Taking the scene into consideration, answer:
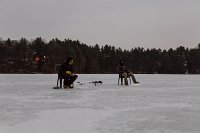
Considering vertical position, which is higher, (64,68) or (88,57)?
(88,57)

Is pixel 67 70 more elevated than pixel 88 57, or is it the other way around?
pixel 88 57

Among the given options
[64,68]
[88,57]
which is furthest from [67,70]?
[88,57]

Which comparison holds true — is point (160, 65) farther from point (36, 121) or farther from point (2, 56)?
point (36, 121)

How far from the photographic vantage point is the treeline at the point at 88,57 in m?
115

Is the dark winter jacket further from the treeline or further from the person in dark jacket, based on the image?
the treeline

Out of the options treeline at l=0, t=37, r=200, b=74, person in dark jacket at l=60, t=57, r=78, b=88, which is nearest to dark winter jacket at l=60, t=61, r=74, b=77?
person in dark jacket at l=60, t=57, r=78, b=88

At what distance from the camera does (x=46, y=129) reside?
5.57 meters

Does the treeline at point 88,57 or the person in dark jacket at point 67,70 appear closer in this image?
the person in dark jacket at point 67,70

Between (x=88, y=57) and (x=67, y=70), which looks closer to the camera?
(x=67, y=70)

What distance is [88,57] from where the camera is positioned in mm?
133500

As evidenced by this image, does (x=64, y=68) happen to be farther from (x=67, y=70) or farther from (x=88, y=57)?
(x=88, y=57)

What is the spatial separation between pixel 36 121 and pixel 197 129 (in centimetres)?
287

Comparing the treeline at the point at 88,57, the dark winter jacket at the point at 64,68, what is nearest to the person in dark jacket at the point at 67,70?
the dark winter jacket at the point at 64,68

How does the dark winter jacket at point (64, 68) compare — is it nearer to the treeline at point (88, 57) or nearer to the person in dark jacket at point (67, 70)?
the person in dark jacket at point (67, 70)
